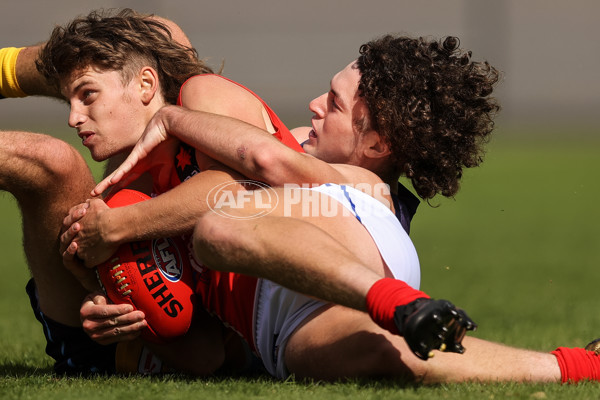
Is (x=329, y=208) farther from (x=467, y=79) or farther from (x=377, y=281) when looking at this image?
(x=467, y=79)

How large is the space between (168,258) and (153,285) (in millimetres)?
159

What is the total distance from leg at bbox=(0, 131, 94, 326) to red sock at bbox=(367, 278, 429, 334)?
167 centimetres

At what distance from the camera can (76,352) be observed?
13.4 ft

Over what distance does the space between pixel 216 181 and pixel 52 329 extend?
118 centimetres

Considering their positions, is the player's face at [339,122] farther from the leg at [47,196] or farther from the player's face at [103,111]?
the leg at [47,196]

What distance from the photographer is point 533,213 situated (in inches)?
504

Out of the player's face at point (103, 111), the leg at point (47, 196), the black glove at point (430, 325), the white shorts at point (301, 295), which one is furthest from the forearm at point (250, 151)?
the black glove at point (430, 325)

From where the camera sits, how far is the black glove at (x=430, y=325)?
2.74 metres

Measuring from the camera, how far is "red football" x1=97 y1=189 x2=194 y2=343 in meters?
3.68

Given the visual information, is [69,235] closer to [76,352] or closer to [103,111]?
[76,352]

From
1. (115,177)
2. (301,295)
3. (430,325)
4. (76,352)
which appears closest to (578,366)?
(430,325)

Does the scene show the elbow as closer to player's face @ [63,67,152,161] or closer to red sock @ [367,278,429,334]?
red sock @ [367,278,429,334]

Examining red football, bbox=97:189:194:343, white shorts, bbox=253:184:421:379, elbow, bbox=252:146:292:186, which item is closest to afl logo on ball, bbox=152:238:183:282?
red football, bbox=97:189:194:343

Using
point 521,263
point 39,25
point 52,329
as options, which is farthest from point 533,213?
point 39,25
